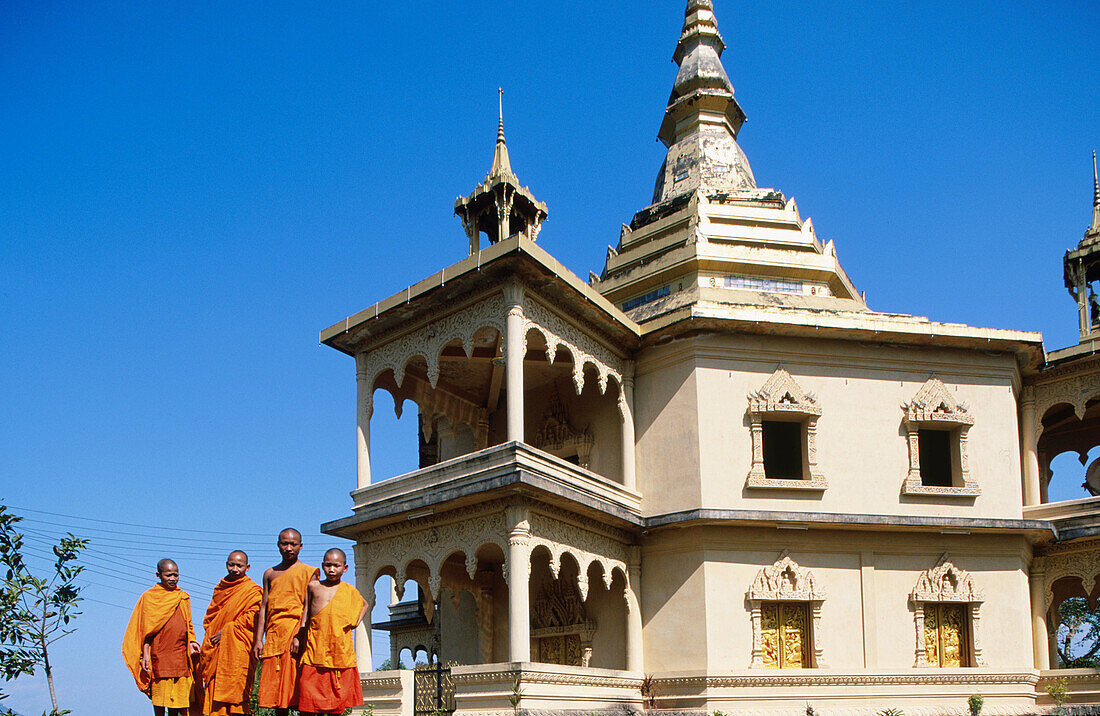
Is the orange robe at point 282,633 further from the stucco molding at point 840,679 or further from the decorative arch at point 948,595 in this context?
the decorative arch at point 948,595

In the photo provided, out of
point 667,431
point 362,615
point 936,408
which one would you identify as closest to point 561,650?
point 667,431

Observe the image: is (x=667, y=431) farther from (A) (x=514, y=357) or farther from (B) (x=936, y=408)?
(B) (x=936, y=408)

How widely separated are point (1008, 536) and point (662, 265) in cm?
958

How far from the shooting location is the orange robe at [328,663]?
10.0 metres

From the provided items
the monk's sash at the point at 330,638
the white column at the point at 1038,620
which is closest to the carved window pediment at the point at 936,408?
the white column at the point at 1038,620

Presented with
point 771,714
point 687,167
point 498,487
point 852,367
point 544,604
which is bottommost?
point 771,714

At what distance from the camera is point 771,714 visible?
62.3 ft

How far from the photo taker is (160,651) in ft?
37.3

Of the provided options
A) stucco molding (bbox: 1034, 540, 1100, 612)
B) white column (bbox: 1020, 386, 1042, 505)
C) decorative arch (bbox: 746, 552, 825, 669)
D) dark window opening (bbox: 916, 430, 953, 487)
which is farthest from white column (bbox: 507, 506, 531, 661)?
stucco molding (bbox: 1034, 540, 1100, 612)

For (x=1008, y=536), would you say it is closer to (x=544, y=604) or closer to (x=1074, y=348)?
(x=1074, y=348)

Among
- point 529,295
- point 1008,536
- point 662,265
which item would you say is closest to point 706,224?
point 662,265

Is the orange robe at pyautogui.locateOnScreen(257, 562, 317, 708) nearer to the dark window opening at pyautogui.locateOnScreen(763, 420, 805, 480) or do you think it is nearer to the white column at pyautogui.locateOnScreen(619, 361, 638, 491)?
the white column at pyautogui.locateOnScreen(619, 361, 638, 491)

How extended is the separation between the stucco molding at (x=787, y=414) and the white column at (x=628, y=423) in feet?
7.73

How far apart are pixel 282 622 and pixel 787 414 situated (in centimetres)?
1277
